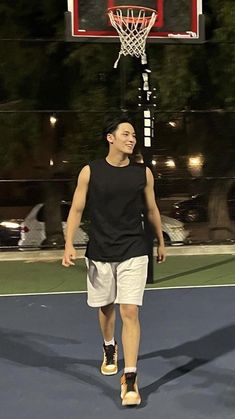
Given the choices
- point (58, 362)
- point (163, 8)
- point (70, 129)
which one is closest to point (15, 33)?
point (70, 129)

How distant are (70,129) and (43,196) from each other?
140 cm

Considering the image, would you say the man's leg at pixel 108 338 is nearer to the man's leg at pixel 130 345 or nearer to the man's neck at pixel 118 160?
the man's leg at pixel 130 345

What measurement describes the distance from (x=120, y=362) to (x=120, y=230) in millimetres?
1342

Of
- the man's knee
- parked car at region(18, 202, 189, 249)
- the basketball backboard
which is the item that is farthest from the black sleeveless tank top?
parked car at region(18, 202, 189, 249)

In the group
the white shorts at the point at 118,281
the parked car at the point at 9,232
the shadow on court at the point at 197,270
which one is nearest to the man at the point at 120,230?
the white shorts at the point at 118,281

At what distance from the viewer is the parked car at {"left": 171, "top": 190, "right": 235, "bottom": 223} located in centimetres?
1206

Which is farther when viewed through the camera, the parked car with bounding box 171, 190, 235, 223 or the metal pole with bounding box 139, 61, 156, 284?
the parked car with bounding box 171, 190, 235, 223

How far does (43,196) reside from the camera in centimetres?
1168

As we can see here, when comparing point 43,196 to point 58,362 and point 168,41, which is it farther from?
point 58,362

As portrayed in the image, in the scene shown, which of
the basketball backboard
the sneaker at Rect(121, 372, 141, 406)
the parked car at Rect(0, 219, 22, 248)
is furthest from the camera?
the parked car at Rect(0, 219, 22, 248)

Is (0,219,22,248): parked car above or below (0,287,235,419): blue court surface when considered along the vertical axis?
below

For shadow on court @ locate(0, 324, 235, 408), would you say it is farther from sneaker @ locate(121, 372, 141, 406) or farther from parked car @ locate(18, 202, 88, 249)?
parked car @ locate(18, 202, 88, 249)

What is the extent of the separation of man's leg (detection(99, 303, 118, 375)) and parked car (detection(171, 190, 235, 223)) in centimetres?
738

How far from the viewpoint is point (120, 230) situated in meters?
4.33
